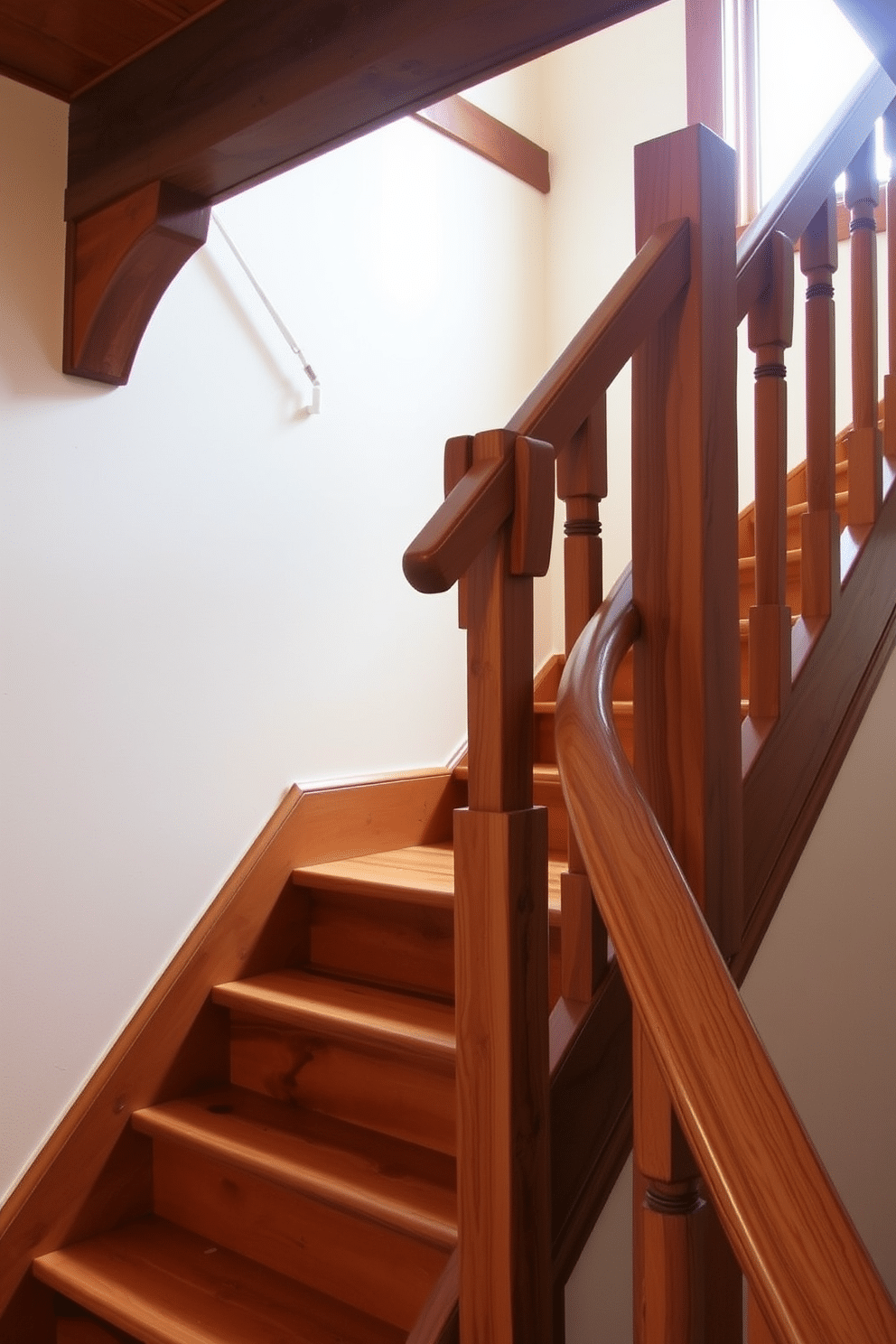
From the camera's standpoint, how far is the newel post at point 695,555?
117cm

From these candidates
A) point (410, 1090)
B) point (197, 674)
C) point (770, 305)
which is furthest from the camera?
point (197, 674)

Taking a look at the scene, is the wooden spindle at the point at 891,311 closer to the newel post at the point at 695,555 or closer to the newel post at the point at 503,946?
the newel post at the point at 695,555

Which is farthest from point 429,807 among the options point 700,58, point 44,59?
point 700,58

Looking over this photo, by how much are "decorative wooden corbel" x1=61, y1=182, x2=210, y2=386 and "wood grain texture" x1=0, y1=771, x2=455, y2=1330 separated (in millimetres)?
928

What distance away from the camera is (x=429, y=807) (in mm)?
2549

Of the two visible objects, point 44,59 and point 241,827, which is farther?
point 241,827

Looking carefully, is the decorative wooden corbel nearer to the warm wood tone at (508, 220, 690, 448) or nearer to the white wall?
the white wall

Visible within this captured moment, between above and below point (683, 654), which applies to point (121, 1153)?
below

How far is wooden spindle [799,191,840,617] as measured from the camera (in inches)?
59.6

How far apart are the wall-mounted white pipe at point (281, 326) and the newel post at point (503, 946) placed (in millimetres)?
1401

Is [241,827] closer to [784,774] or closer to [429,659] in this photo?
[429,659]

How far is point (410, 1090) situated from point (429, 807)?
0.87 meters

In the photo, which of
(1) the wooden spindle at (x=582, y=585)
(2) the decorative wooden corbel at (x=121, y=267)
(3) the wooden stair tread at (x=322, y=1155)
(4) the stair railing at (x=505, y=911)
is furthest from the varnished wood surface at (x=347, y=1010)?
(2) the decorative wooden corbel at (x=121, y=267)

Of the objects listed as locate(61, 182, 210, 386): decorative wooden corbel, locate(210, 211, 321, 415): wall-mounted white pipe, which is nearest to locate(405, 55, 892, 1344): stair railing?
locate(61, 182, 210, 386): decorative wooden corbel
